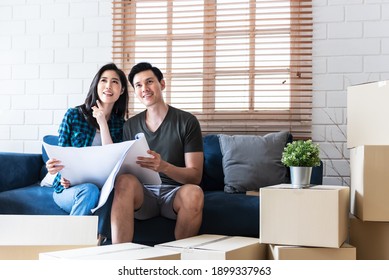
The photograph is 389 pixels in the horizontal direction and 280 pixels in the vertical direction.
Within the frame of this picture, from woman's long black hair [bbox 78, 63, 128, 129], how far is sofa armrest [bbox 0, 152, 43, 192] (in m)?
0.69

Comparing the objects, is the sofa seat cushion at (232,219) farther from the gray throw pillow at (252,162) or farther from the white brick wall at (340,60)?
the white brick wall at (340,60)

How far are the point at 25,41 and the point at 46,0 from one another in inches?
13.2

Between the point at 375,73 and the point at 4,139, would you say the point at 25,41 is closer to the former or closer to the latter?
the point at 4,139

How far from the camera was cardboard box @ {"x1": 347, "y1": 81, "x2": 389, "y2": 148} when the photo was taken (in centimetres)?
227

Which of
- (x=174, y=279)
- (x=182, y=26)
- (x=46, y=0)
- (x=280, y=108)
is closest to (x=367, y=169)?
(x=174, y=279)

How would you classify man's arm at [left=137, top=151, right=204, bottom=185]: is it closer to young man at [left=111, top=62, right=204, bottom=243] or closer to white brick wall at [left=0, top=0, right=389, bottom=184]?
young man at [left=111, top=62, right=204, bottom=243]

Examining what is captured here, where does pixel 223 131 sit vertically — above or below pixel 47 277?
above

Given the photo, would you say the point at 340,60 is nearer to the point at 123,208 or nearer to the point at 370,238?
the point at 370,238

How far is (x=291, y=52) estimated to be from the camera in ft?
11.0

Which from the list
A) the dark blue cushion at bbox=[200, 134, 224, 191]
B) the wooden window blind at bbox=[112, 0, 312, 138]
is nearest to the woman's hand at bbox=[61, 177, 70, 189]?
the dark blue cushion at bbox=[200, 134, 224, 191]

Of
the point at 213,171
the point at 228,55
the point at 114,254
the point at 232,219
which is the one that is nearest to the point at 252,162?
the point at 213,171

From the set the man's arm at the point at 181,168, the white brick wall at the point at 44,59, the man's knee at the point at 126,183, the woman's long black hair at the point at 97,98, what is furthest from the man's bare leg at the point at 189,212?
the white brick wall at the point at 44,59

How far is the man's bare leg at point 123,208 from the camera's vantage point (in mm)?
2248

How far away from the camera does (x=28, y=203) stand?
272 centimetres
